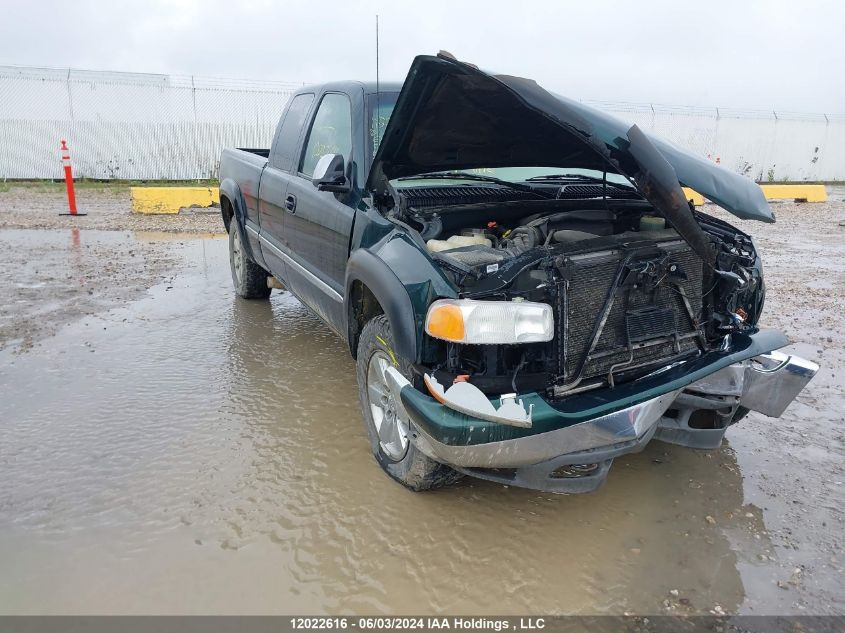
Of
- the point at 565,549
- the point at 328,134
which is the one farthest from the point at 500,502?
the point at 328,134

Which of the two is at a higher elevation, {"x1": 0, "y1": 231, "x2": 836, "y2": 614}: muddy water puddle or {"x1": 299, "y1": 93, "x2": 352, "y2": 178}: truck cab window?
{"x1": 299, "y1": 93, "x2": 352, "y2": 178}: truck cab window

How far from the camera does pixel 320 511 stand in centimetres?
Result: 283

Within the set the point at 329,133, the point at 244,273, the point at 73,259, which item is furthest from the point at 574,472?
the point at 73,259

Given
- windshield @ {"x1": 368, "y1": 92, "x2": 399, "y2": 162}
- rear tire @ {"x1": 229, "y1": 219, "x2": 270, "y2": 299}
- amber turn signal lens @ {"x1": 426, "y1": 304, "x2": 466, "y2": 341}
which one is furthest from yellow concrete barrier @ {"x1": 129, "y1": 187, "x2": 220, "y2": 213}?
amber turn signal lens @ {"x1": 426, "y1": 304, "x2": 466, "y2": 341}

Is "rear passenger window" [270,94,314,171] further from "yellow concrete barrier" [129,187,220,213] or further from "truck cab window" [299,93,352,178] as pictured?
"yellow concrete barrier" [129,187,220,213]

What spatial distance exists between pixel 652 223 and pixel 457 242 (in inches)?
41.9

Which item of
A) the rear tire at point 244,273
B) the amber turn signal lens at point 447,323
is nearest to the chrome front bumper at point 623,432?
the amber turn signal lens at point 447,323

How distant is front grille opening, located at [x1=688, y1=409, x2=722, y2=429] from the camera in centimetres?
297

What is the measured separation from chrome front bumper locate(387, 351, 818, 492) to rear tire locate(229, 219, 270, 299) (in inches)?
137

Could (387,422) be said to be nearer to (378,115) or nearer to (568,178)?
(378,115)

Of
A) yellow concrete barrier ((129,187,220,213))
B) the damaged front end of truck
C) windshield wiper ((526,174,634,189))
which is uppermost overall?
windshield wiper ((526,174,634,189))

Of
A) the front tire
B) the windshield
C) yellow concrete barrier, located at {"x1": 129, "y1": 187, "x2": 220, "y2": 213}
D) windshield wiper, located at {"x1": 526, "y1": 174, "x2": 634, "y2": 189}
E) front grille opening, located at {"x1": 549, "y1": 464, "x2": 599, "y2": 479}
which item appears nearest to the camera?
front grille opening, located at {"x1": 549, "y1": 464, "x2": 599, "y2": 479}

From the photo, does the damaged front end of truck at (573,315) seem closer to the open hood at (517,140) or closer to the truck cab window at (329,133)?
the open hood at (517,140)

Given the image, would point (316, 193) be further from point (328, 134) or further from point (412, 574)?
point (412, 574)
